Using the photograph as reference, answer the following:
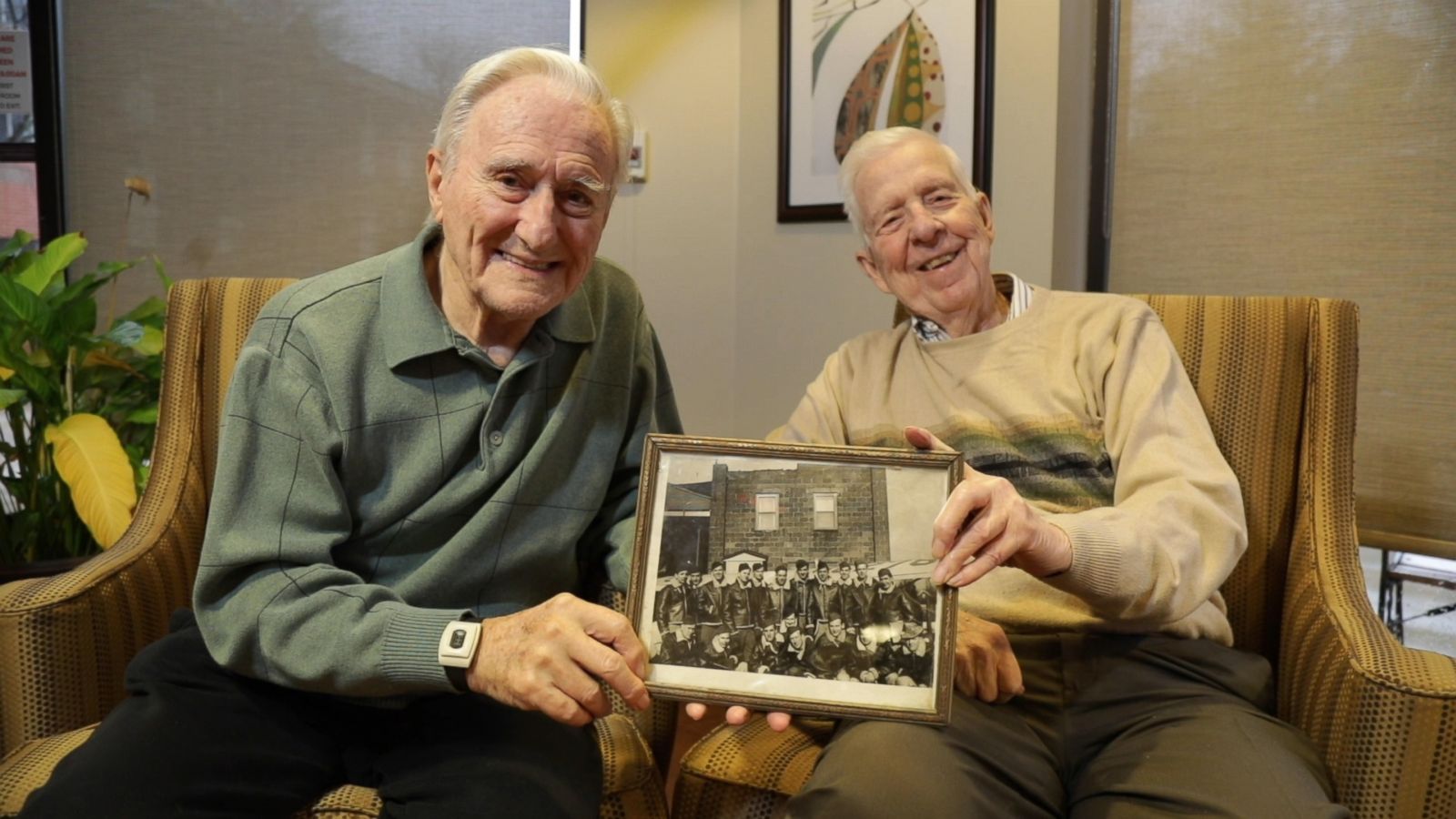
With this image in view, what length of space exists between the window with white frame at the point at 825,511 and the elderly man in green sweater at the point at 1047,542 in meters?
0.12

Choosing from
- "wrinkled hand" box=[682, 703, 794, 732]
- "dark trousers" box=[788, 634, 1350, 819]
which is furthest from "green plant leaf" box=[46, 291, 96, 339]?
"dark trousers" box=[788, 634, 1350, 819]

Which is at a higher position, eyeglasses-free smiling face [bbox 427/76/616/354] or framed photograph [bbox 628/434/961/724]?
eyeglasses-free smiling face [bbox 427/76/616/354]

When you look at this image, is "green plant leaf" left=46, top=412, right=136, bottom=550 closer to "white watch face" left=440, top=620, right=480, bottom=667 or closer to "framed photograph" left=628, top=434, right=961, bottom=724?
"white watch face" left=440, top=620, right=480, bottom=667

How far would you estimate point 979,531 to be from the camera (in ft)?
4.15

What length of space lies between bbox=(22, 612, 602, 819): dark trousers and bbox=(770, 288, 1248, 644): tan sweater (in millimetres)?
653

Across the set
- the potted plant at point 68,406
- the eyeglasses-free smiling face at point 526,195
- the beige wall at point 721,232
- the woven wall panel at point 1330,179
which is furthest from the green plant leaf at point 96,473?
the woven wall panel at point 1330,179

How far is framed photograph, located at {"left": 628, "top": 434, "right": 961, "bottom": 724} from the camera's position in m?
1.25

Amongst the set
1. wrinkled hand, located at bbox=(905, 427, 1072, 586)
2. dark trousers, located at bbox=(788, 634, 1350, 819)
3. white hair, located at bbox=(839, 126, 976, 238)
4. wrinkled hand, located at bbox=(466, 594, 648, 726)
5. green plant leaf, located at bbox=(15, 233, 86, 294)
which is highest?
white hair, located at bbox=(839, 126, 976, 238)

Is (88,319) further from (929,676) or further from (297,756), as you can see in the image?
(929,676)

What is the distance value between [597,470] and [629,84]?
217cm

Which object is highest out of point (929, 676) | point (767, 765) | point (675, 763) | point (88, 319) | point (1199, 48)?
point (1199, 48)

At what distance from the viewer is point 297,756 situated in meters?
1.37

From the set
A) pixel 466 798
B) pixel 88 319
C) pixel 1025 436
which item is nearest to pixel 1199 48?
pixel 1025 436

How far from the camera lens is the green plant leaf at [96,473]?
2141 millimetres
